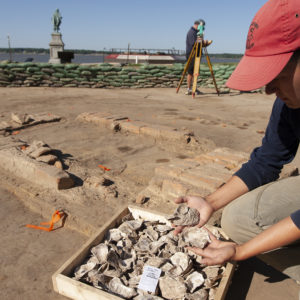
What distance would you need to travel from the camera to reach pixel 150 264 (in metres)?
1.84

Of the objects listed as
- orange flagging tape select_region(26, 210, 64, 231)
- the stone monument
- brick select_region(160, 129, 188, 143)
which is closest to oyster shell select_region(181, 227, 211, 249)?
orange flagging tape select_region(26, 210, 64, 231)

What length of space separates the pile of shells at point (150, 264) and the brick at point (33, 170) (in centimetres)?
100

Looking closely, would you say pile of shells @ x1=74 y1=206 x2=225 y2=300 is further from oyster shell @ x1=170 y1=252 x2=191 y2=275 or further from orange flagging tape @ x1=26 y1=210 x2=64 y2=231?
orange flagging tape @ x1=26 y1=210 x2=64 y2=231

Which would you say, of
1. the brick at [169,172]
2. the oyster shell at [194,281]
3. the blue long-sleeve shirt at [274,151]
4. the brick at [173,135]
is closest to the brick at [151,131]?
the brick at [173,135]

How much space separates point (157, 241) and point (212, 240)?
42 cm

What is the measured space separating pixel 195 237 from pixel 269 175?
0.60m

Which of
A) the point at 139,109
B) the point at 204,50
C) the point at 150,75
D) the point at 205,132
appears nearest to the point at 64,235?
the point at 205,132

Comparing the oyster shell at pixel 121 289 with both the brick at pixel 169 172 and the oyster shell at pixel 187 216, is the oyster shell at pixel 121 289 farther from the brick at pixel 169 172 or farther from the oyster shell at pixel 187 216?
the brick at pixel 169 172

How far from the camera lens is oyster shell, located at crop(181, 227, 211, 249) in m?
1.79

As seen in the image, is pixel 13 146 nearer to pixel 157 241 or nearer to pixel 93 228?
pixel 93 228

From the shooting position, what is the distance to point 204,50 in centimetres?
876

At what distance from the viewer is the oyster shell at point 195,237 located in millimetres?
1792

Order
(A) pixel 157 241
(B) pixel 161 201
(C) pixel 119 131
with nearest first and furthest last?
(A) pixel 157 241 → (B) pixel 161 201 → (C) pixel 119 131

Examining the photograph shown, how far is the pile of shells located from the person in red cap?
0.12 meters
